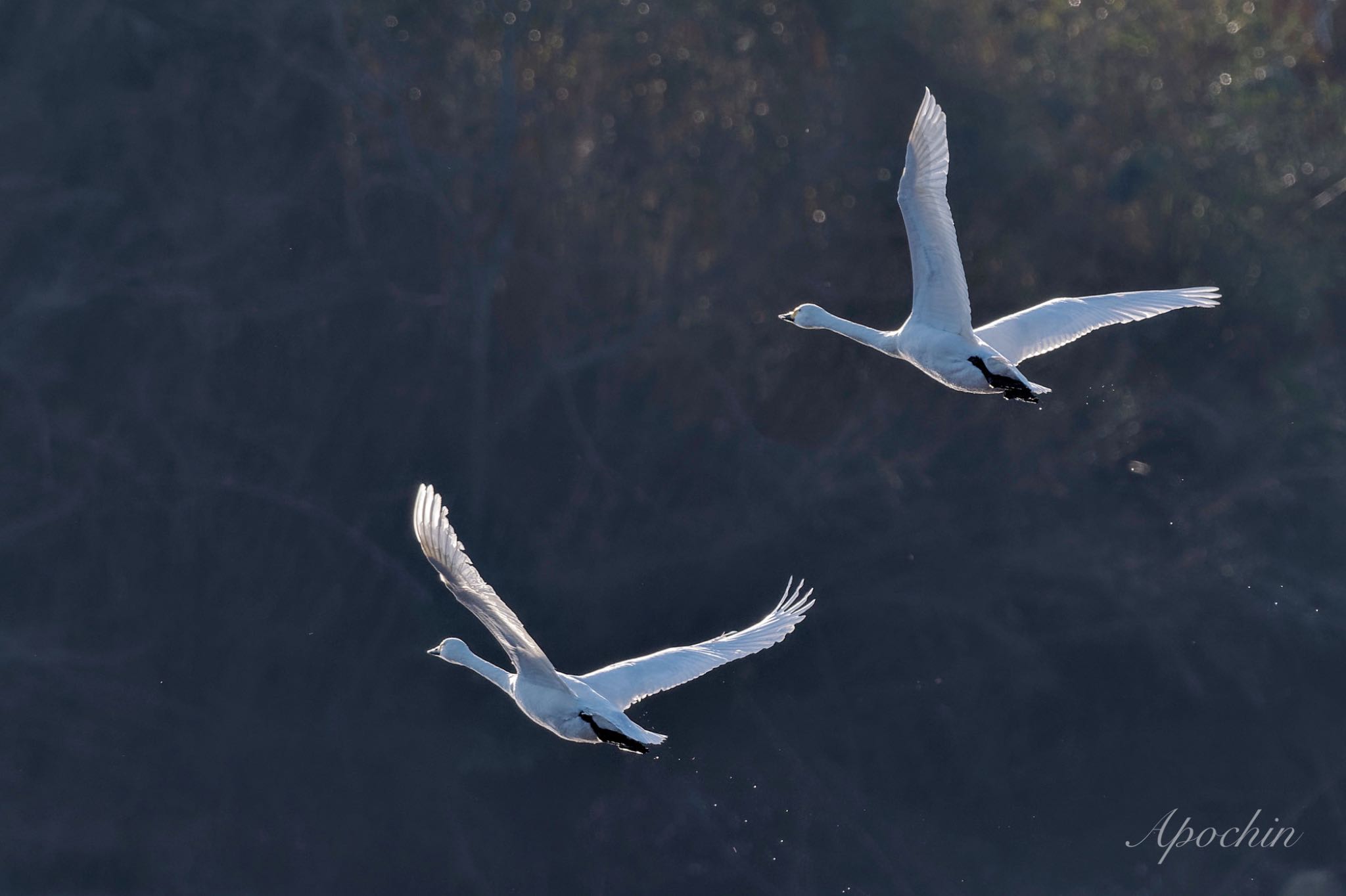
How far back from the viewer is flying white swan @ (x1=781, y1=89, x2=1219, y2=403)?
1119 cm

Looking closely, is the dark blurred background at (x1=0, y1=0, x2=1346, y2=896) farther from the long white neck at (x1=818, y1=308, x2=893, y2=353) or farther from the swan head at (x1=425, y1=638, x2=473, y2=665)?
the long white neck at (x1=818, y1=308, x2=893, y2=353)

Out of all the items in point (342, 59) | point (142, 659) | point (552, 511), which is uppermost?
point (342, 59)

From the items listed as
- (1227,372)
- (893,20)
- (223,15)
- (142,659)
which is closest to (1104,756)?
(1227,372)

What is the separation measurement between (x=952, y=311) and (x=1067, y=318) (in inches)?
46.1

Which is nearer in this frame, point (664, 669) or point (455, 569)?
point (455, 569)

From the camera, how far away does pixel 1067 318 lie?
1198 cm

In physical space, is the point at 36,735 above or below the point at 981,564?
below

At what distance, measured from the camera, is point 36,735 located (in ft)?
51.0

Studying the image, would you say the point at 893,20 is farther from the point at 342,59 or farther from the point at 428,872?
the point at 428,872

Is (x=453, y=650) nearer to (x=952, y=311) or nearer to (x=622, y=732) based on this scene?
(x=622, y=732)

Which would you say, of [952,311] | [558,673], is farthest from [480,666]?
[952,311]

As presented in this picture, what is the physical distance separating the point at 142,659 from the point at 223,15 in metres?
6.86
